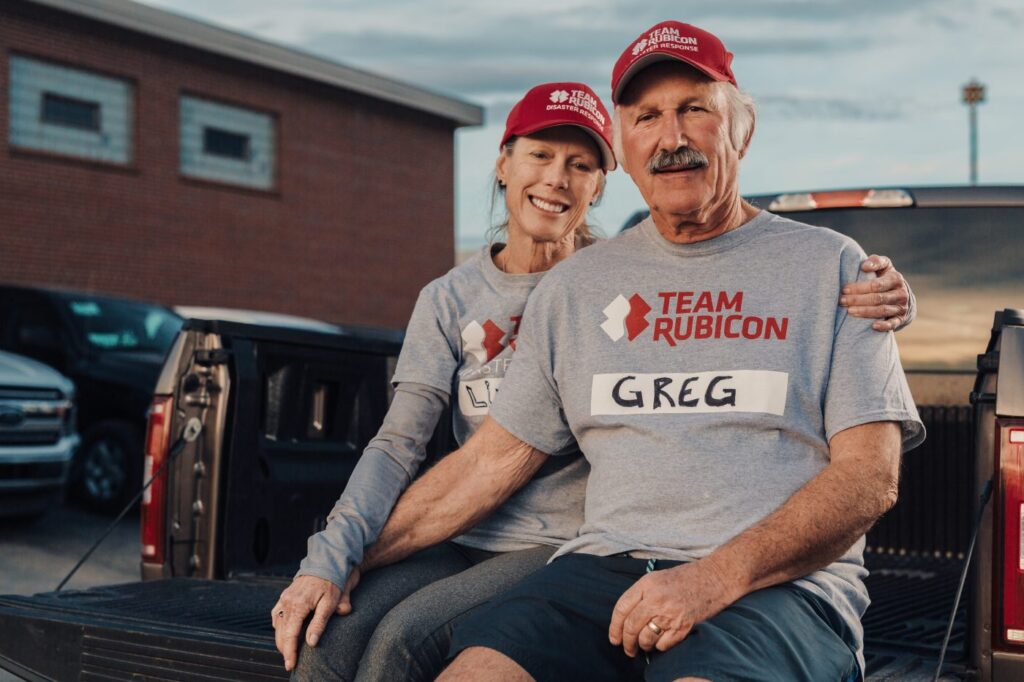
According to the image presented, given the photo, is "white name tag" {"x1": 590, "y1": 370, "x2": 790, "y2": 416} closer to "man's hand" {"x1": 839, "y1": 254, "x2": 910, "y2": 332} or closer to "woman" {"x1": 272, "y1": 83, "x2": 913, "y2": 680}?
"man's hand" {"x1": 839, "y1": 254, "x2": 910, "y2": 332}

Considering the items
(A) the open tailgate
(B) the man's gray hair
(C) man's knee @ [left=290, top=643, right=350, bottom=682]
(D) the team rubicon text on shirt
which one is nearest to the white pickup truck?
(A) the open tailgate

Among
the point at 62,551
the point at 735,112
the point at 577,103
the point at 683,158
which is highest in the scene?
the point at 577,103

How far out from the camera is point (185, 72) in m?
21.1

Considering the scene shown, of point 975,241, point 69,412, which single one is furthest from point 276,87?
point 975,241

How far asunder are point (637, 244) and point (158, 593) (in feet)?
6.15

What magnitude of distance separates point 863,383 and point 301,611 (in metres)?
1.28

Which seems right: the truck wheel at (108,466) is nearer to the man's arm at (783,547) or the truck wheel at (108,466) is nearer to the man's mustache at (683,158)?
the man's mustache at (683,158)

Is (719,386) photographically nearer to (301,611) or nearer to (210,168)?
(301,611)

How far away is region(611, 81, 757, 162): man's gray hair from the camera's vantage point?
2.96m

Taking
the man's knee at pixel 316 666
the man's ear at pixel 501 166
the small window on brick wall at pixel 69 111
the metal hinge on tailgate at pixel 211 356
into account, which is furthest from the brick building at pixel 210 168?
the man's knee at pixel 316 666

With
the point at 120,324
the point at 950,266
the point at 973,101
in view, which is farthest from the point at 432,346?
the point at 973,101

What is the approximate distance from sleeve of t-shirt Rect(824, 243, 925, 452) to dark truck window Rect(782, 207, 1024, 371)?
2.19m

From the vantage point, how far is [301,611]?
281cm

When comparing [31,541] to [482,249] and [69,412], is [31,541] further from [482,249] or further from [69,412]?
[482,249]
